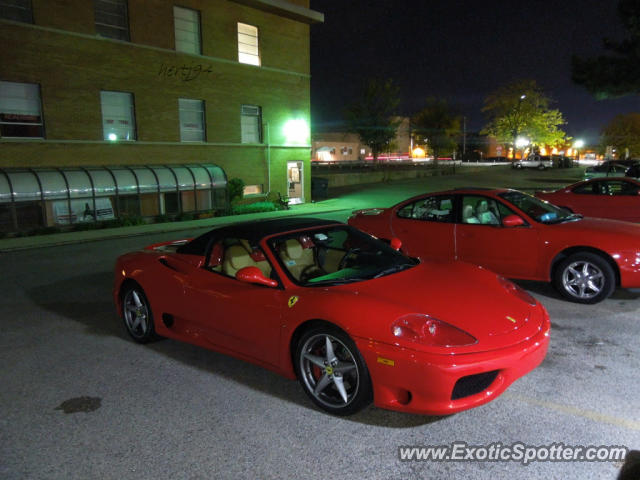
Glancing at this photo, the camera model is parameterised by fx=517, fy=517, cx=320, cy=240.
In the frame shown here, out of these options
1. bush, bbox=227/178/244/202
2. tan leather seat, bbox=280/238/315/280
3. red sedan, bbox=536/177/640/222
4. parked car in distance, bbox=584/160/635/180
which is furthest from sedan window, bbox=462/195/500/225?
parked car in distance, bbox=584/160/635/180

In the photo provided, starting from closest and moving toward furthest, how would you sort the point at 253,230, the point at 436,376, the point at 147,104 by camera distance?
the point at 436,376, the point at 253,230, the point at 147,104

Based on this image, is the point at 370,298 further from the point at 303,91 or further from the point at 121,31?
the point at 303,91

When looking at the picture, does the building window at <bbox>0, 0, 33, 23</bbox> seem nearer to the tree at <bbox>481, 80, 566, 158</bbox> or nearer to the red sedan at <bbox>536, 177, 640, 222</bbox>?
the red sedan at <bbox>536, 177, 640, 222</bbox>

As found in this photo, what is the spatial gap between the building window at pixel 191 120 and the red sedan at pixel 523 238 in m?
15.6

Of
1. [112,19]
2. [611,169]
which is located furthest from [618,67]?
[112,19]

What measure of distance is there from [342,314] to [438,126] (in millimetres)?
69975

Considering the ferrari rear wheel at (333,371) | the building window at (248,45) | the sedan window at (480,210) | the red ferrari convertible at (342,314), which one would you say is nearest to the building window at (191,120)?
the building window at (248,45)

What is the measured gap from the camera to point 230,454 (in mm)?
3447

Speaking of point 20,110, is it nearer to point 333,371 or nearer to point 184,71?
point 184,71

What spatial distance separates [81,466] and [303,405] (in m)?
1.63

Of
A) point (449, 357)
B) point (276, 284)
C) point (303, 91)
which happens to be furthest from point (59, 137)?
point (449, 357)

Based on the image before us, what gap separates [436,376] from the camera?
341 cm

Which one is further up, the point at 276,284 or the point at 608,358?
the point at 276,284

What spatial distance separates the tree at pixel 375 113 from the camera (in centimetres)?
4409
